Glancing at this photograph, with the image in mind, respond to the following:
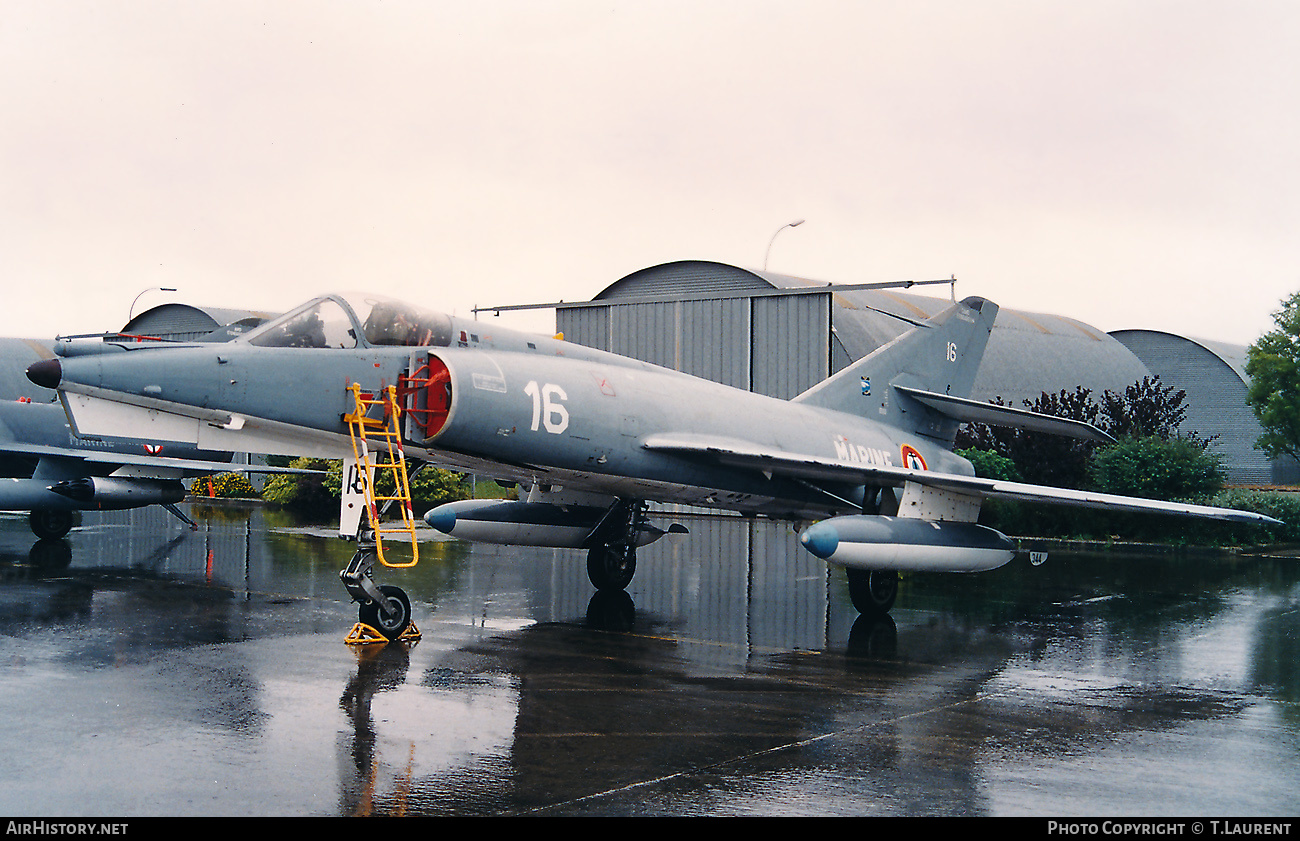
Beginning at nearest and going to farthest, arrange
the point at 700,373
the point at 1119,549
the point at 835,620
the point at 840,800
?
the point at 840,800
the point at 835,620
the point at 1119,549
the point at 700,373

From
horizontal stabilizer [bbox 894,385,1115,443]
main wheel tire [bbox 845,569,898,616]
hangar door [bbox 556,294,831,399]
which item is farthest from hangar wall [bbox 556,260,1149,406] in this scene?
main wheel tire [bbox 845,569,898,616]

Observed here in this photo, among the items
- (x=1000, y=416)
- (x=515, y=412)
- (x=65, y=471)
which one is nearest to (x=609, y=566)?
(x=515, y=412)

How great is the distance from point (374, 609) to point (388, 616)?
153 millimetres

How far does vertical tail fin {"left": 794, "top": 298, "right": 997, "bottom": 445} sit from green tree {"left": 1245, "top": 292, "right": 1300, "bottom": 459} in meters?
25.0

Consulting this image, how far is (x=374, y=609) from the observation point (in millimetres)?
10273

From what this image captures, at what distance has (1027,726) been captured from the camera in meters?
7.54

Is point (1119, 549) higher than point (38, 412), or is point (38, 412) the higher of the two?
point (38, 412)

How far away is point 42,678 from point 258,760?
333 cm

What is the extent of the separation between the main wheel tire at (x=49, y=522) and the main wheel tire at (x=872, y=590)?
15.1m

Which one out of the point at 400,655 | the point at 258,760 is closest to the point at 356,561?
the point at 400,655

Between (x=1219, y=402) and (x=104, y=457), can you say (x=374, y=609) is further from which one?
(x=1219, y=402)

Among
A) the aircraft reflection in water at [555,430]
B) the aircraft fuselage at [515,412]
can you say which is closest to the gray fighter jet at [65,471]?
the aircraft reflection in water at [555,430]

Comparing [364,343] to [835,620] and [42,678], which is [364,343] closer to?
[42,678]

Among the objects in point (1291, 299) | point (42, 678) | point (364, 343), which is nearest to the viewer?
point (42, 678)
